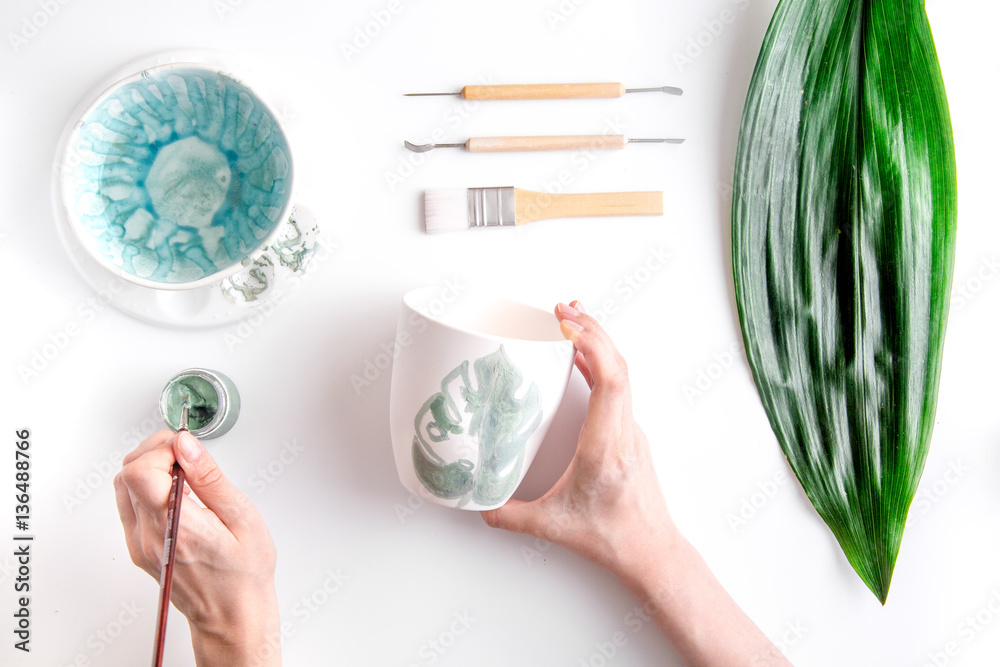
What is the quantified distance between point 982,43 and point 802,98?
0.85 feet

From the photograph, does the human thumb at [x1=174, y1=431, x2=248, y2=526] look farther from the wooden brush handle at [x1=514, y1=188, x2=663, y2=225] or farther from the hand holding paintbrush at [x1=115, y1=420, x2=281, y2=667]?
the wooden brush handle at [x1=514, y1=188, x2=663, y2=225]

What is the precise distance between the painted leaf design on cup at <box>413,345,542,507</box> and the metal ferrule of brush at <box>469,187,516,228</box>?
234mm

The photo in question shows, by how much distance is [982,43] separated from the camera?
79cm

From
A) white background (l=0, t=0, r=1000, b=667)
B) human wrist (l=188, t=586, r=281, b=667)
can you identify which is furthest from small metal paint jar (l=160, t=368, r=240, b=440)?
human wrist (l=188, t=586, r=281, b=667)

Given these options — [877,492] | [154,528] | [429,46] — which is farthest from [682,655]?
[429,46]

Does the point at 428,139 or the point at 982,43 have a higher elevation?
the point at 982,43

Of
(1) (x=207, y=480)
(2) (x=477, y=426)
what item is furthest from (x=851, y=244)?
(1) (x=207, y=480)

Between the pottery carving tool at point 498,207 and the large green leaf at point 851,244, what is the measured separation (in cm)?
19

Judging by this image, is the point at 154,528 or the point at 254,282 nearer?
the point at 154,528

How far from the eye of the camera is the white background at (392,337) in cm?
74

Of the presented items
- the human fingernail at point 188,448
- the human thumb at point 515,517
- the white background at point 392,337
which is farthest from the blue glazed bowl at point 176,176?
the human thumb at point 515,517

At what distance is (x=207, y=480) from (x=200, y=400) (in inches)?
5.9

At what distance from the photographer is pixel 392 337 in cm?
76

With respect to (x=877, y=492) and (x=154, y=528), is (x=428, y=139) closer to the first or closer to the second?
(x=154, y=528)
